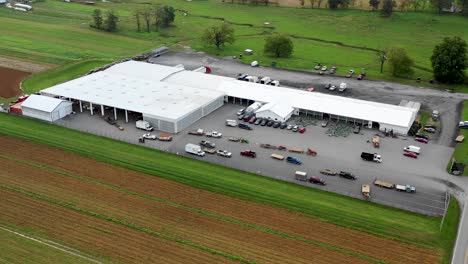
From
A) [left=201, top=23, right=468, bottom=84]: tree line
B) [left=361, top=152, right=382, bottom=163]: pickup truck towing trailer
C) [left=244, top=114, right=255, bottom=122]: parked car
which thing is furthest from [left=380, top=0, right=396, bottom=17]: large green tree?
[left=361, top=152, right=382, bottom=163]: pickup truck towing trailer

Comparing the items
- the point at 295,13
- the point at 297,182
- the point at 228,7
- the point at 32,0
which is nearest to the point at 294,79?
the point at 297,182

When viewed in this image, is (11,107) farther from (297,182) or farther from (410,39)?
(410,39)

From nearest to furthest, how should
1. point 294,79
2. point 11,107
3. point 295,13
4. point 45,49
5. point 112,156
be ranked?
point 112,156 → point 11,107 → point 294,79 → point 45,49 → point 295,13

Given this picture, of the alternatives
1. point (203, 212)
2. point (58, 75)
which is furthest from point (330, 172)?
point (58, 75)

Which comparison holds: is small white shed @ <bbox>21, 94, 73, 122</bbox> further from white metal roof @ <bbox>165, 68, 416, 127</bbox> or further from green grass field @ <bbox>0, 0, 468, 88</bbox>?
green grass field @ <bbox>0, 0, 468, 88</bbox>

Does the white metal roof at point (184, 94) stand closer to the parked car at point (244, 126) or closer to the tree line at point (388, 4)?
the parked car at point (244, 126)

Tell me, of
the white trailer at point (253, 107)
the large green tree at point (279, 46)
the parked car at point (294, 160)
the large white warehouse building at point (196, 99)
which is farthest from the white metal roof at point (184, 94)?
the large green tree at point (279, 46)
